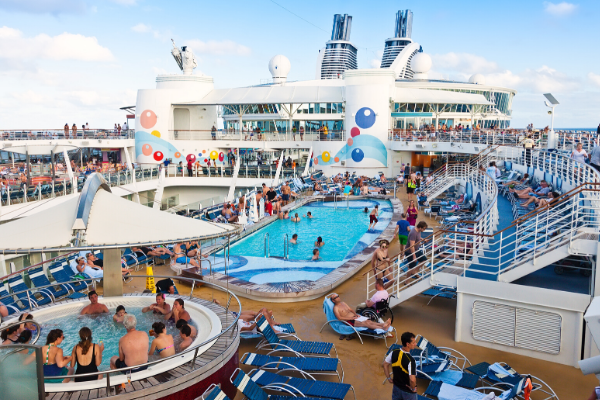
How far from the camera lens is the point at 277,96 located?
29.7m

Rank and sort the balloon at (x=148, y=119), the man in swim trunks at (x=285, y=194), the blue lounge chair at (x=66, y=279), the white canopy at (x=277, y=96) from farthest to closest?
the balloon at (x=148, y=119) → the white canopy at (x=277, y=96) → the man in swim trunks at (x=285, y=194) → the blue lounge chair at (x=66, y=279)

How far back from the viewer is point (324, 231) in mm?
15367

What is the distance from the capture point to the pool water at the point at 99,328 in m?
6.38

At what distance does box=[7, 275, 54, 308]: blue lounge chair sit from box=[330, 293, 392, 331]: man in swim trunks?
4757 millimetres

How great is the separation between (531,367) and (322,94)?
2471 cm

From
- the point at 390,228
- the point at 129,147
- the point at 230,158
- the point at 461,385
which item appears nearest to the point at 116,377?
the point at 461,385

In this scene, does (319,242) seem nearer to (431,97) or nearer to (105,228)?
(105,228)

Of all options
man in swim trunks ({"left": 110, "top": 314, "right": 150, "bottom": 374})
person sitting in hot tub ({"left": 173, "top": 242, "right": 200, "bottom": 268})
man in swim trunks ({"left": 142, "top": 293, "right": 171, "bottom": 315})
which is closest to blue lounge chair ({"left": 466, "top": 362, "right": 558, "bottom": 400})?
man in swim trunks ({"left": 110, "top": 314, "right": 150, "bottom": 374})

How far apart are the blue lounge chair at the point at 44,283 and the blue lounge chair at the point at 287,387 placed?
4642 millimetres

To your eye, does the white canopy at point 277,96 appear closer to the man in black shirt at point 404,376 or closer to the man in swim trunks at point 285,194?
the man in swim trunks at point 285,194

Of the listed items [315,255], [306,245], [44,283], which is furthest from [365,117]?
[44,283]

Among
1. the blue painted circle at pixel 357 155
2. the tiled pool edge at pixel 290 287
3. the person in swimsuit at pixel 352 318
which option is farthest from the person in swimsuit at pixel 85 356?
the blue painted circle at pixel 357 155

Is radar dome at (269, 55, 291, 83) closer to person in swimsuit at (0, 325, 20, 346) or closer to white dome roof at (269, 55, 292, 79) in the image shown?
white dome roof at (269, 55, 292, 79)

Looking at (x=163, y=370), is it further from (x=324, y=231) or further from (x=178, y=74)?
(x=178, y=74)
